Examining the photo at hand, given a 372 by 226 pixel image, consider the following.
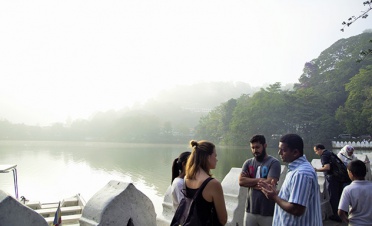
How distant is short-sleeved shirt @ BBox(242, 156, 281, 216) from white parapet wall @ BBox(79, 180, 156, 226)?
1.10m

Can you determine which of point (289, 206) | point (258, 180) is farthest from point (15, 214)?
point (258, 180)

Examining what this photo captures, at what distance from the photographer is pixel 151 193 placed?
15.0 m

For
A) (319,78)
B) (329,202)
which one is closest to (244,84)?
(319,78)

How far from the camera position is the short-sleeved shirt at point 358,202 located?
266 cm

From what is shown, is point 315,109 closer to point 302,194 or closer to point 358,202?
point 358,202

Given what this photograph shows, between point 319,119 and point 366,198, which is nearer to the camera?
point 366,198

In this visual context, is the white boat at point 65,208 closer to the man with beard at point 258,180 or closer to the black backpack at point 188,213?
the man with beard at point 258,180

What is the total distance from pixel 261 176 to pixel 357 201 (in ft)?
2.77

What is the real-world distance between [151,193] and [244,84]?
12690cm

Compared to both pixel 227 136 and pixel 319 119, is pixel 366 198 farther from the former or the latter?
pixel 227 136

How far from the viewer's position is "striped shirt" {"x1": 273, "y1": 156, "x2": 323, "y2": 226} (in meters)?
1.99

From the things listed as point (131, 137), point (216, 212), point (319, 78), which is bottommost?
point (131, 137)

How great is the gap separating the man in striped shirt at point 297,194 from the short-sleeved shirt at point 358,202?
847 mm

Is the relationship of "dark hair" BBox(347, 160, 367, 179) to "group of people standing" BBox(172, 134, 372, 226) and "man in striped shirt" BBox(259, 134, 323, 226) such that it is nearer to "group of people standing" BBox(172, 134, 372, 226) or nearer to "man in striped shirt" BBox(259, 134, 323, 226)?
"group of people standing" BBox(172, 134, 372, 226)
